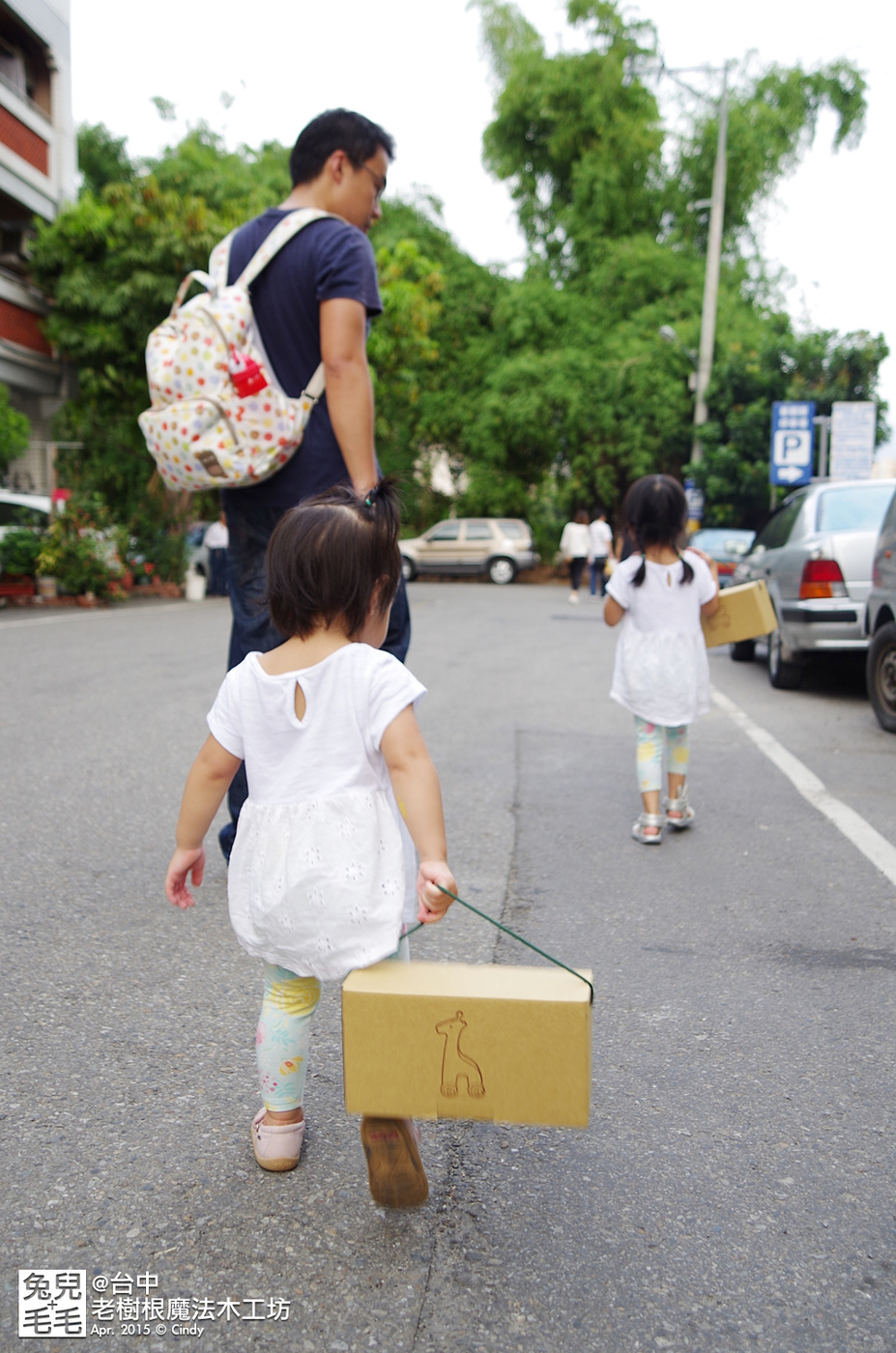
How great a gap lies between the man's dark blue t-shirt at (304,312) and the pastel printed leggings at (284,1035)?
5.06 feet

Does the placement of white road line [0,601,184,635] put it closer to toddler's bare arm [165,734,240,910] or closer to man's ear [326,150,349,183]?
man's ear [326,150,349,183]

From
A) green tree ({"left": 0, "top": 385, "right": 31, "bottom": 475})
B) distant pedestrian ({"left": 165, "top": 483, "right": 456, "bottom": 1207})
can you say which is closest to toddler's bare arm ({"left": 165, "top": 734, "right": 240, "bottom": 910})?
distant pedestrian ({"left": 165, "top": 483, "right": 456, "bottom": 1207})

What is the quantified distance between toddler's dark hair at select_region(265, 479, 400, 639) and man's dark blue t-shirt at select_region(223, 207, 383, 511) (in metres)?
1.15

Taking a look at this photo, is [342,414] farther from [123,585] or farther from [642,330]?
[642,330]

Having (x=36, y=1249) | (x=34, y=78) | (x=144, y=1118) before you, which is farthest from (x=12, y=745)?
(x=34, y=78)

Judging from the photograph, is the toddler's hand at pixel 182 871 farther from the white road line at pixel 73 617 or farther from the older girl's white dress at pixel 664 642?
the white road line at pixel 73 617

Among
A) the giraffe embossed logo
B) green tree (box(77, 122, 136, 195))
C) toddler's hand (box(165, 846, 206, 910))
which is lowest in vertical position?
the giraffe embossed logo

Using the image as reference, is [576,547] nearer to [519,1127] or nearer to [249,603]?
[249,603]

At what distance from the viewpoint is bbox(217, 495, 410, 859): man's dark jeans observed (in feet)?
10.8

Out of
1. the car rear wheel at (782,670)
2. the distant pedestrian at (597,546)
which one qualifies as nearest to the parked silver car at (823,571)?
the car rear wheel at (782,670)

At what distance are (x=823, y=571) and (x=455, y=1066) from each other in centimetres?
702

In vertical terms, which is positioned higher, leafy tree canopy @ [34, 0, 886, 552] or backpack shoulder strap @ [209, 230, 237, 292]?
leafy tree canopy @ [34, 0, 886, 552]

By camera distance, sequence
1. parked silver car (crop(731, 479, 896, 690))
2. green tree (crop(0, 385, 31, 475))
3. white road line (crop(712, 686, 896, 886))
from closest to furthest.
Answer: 1. white road line (crop(712, 686, 896, 886))
2. parked silver car (crop(731, 479, 896, 690))
3. green tree (crop(0, 385, 31, 475))

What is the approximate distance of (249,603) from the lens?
135 inches
